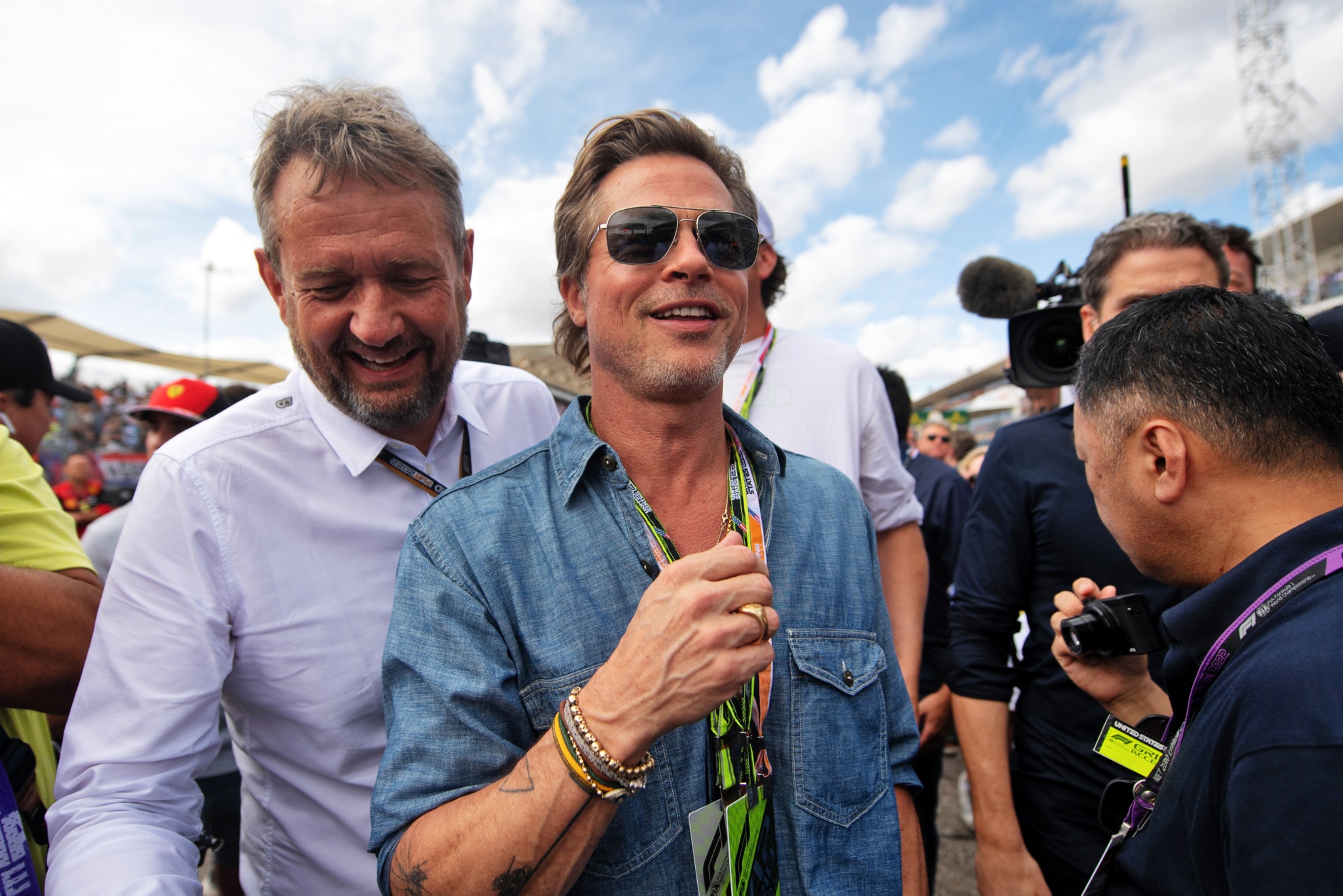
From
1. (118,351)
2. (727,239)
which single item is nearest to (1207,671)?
(727,239)

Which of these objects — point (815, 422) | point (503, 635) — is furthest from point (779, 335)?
point (503, 635)

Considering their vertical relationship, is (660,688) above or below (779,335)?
below

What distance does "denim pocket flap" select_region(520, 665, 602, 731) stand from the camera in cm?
136

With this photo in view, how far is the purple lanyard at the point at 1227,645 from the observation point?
119cm

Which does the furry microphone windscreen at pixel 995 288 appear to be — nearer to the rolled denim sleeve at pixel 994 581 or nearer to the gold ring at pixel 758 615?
the rolled denim sleeve at pixel 994 581

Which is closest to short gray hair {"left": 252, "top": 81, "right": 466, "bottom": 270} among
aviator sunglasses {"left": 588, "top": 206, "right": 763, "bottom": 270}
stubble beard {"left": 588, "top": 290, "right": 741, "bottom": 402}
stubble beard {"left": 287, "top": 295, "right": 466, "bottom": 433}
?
stubble beard {"left": 287, "top": 295, "right": 466, "bottom": 433}

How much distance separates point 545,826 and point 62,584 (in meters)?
1.35

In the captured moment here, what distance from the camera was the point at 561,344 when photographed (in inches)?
93.0

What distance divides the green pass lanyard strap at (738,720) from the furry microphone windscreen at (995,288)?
300 centimetres

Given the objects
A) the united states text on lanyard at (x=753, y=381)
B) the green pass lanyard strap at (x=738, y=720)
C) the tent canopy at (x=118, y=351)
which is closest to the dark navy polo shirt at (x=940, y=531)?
the united states text on lanyard at (x=753, y=381)

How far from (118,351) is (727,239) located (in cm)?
1899

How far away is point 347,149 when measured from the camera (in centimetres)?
180

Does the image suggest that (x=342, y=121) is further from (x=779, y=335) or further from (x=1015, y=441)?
(x=1015, y=441)

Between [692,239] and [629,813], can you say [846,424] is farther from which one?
[629,813]
